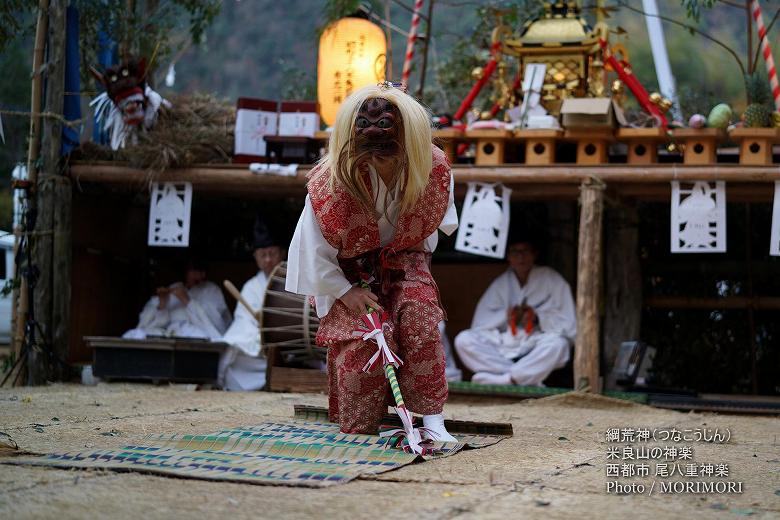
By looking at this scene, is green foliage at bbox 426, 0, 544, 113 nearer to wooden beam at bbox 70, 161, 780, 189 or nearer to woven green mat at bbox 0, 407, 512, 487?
wooden beam at bbox 70, 161, 780, 189

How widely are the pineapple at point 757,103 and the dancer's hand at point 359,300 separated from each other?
3.86 m

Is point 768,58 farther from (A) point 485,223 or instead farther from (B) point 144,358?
(B) point 144,358

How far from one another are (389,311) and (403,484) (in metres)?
1.37

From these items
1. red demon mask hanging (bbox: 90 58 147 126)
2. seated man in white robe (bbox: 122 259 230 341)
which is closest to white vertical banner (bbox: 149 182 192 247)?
red demon mask hanging (bbox: 90 58 147 126)

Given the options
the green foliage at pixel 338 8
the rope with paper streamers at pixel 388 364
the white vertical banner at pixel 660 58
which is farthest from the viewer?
the green foliage at pixel 338 8

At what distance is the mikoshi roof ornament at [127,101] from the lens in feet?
26.1

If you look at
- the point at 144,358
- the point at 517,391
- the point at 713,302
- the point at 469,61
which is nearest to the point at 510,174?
the point at 517,391

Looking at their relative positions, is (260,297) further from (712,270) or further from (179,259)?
(712,270)

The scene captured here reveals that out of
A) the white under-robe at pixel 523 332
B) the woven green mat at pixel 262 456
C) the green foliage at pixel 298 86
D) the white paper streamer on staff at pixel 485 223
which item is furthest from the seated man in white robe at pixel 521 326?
the green foliage at pixel 298 86

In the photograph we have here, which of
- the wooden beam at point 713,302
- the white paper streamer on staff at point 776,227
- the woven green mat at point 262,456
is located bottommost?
the woven green mat at point 262,456

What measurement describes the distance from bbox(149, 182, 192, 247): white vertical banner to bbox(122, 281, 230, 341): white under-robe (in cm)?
87

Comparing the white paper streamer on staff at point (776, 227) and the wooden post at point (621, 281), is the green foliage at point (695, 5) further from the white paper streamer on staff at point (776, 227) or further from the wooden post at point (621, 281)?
the wooden post at point (621, 281)

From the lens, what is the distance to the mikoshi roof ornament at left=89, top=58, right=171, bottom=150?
7.95 meters

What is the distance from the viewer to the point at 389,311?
4457 mm
